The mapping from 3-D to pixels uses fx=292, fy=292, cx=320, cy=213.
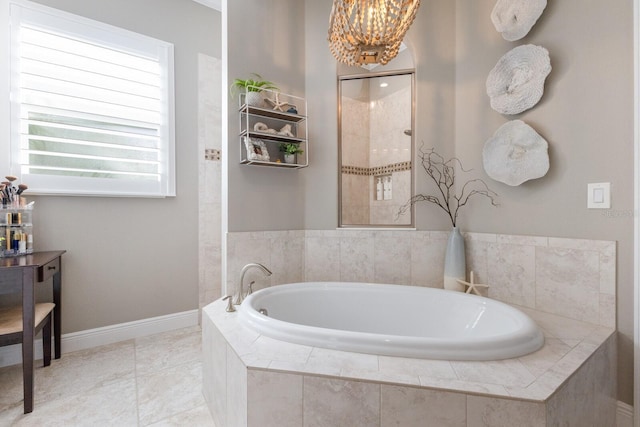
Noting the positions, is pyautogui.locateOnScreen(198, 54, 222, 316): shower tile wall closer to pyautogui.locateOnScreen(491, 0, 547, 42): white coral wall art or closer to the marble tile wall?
the marble tile wall

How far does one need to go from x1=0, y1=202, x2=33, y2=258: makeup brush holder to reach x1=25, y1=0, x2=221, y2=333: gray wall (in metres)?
0.15

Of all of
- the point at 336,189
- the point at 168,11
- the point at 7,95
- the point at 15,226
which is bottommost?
the point at 15,226

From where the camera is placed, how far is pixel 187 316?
262cm

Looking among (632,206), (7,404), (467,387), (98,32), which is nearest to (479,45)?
(632,206)

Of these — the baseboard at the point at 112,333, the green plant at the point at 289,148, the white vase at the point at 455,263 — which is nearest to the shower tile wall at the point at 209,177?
the baseboard at the point at 112,333

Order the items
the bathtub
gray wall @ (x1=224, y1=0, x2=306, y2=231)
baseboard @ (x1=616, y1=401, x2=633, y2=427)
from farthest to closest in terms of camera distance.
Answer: gray wall @ (x1=224, y1=0, x2=306, y2=231), baseboard @ (x1=616, y1=401, x2=633, y2=427), the bathtub

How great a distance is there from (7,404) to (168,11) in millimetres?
2922

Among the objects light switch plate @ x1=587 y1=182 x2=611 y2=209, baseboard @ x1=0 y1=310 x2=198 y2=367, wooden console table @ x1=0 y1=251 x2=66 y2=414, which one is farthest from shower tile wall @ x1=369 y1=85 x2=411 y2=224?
wooden console table @ x1=0 y1=251 x2=66 y2=414

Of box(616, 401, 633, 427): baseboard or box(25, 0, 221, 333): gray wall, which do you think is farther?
box(25, 0, 221, 333): gray wall

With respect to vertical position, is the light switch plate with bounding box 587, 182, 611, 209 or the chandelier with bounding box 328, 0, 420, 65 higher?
the chandelier with bounding box 328, 0, 420, 65

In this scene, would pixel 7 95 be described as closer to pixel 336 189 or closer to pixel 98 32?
pixel 98 32

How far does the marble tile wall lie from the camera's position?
1487 mm

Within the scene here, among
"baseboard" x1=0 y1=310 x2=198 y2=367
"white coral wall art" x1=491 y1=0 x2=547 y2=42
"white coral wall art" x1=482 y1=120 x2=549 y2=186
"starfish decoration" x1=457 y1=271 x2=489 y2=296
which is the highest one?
"white coral wall art" x1=491 y1=0 x2=547 y2=42

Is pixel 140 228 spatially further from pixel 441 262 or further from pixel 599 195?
pixel 599 195
